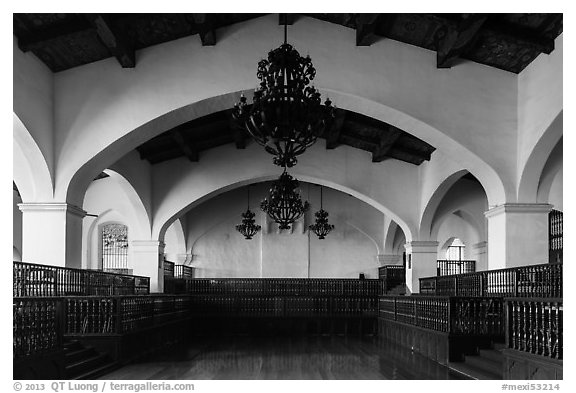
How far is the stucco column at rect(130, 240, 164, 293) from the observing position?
Answer: 63.1 ft

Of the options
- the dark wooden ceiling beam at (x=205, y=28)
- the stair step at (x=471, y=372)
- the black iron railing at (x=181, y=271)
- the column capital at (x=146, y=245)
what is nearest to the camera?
the stair step at (x=471, y=372)

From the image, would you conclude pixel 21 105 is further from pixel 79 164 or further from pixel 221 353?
pixel 221 353

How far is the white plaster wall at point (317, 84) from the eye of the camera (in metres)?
12.2

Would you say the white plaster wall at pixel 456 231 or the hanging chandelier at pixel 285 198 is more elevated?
the hanging chandelier at pixel 285 198

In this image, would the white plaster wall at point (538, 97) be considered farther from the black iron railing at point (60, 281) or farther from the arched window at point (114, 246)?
the arched window at point (114, 246)

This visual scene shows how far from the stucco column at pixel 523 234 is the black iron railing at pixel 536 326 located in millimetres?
4825

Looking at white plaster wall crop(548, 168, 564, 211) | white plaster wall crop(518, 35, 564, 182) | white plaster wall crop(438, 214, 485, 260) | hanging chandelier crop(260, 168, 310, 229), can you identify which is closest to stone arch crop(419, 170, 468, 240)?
white plaster wall crop(548, 168, 564, 211)

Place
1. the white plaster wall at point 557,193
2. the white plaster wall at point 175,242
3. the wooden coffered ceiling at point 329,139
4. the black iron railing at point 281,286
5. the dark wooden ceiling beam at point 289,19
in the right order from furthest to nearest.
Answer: the white plaster wall at point 175,242 → the black iron railing at point 281,286 → the white plaster wall at point 557,193 → the wooden coffered ceiling at point 329,139 → the dark wooden ceiling beam at point 289,19

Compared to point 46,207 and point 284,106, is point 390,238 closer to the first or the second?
point 46,207

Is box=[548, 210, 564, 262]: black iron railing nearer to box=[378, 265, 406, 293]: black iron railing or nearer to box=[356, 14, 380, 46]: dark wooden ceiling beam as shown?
box=[378, 265, 406, 293]: black iron railing

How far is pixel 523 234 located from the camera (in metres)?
12.2

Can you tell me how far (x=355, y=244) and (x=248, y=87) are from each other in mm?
13926

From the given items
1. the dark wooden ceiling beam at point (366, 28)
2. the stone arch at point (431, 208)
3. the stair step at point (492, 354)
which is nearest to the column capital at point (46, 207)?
the dark wooden ceiling beam at point (366, 28)
